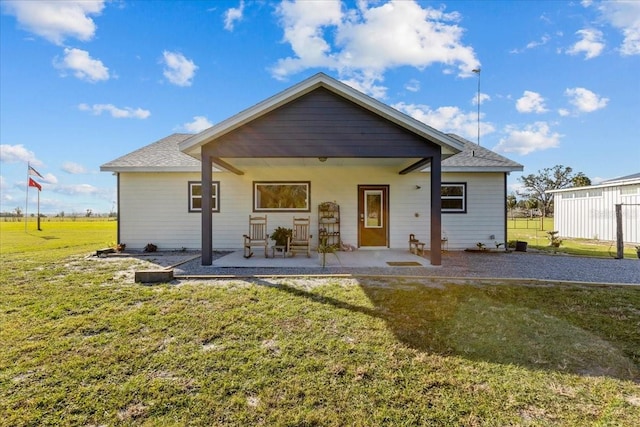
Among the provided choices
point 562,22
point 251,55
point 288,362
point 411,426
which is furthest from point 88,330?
point 562,22

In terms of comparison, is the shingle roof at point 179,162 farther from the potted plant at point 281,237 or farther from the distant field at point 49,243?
the potted plant at point 281,237

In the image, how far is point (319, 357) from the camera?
9.30ft

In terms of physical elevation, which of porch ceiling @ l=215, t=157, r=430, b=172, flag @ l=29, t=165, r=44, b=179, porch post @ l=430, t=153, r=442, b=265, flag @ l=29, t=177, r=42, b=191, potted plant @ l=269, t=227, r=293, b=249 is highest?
flag @ l=29, t=165, r=44, b=179

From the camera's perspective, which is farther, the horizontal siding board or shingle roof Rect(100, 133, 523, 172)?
the horizontal siding board

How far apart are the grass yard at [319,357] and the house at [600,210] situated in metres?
11.5

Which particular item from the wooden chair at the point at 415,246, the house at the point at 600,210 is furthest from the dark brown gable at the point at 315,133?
the house at the point at 600,210

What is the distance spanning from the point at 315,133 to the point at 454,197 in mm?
5853

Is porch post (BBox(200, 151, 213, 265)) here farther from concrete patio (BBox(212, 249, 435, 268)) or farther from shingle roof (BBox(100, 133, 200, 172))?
shingle roof (BBox(100, 133, 200, 172))

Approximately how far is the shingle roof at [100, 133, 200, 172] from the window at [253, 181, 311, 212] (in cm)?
213

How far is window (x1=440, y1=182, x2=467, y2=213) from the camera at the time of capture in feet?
32.5

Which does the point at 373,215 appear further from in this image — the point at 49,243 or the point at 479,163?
the point at 49,243

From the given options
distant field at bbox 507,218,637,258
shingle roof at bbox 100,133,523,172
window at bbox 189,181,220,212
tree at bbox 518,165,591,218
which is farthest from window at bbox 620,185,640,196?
tree at bbox 518,165,591,218

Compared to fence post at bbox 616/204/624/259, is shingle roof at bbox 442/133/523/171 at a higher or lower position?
higher

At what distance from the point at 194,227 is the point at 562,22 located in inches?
556
